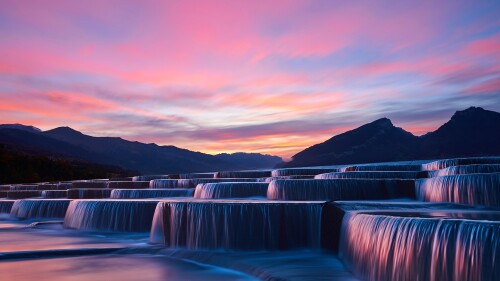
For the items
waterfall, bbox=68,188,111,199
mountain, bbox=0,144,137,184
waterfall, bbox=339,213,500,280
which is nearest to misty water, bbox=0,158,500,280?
waterfall, bbox=339,213,500,280

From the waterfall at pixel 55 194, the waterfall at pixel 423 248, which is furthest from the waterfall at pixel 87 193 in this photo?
the waterfall at pixel 423 248

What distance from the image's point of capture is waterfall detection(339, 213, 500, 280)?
6.70 meters

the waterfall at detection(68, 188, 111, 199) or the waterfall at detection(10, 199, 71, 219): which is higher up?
the waterfall at detection(68, 188, 111, 199)

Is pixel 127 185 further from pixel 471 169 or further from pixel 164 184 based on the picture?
pixel 471 169

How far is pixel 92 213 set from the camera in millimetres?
18312

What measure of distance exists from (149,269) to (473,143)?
542 feet

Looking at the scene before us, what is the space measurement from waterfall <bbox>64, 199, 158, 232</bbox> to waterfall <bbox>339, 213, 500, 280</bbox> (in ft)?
27.8

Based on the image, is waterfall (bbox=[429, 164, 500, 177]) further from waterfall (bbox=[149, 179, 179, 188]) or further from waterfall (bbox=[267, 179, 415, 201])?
waterfall (bbox=[149, 179, 179, 188])

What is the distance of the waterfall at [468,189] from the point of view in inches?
592

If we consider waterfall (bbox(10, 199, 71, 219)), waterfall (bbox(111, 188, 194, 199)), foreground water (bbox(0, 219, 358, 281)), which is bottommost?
foreground water (bbox(0, 219, 358, 281))

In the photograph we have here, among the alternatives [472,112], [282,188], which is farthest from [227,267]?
[472,112]

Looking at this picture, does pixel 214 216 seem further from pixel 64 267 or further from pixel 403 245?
pixel 403 245

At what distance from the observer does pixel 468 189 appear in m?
15.5

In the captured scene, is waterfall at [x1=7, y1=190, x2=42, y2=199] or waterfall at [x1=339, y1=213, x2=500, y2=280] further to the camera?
waterfall at [x1=7, y1=190, x2=42, y2=199]
